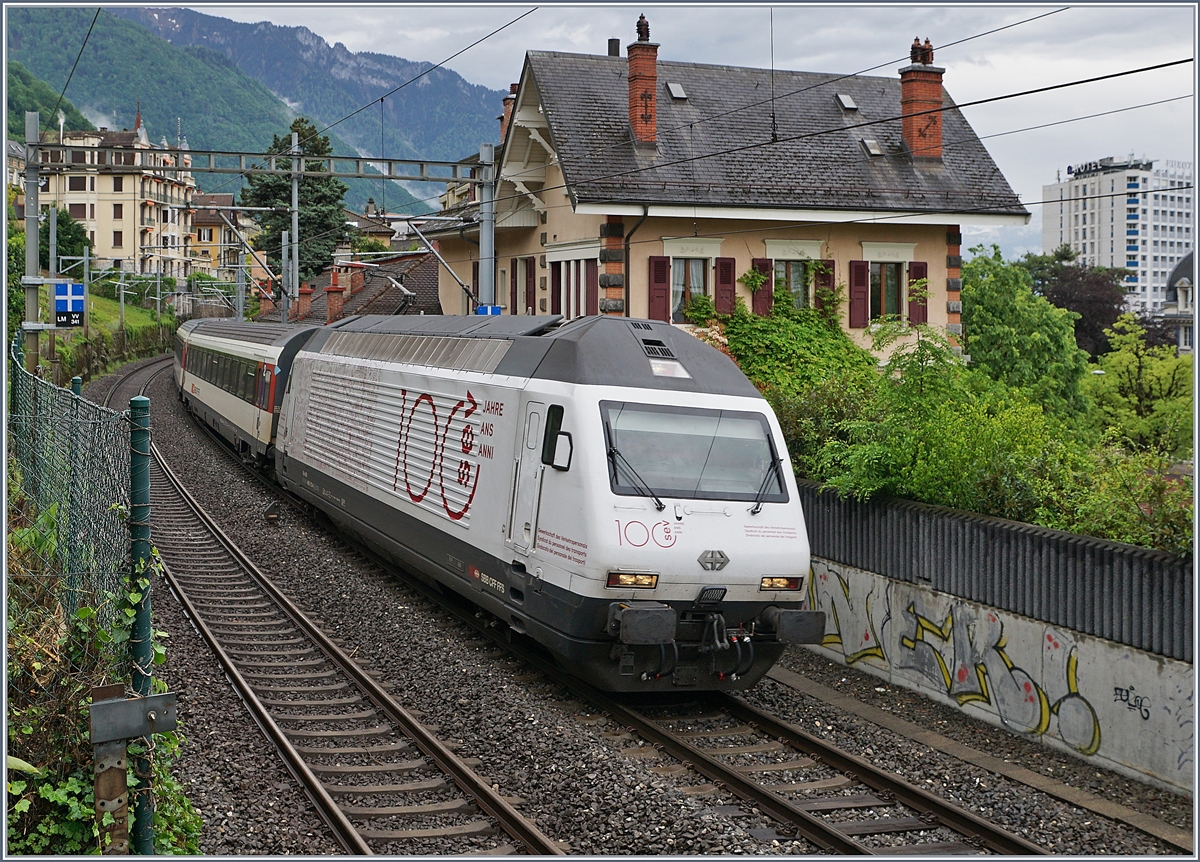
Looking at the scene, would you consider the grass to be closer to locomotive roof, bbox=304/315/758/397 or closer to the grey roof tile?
the grey roof tile

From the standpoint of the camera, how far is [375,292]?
48.7 meters

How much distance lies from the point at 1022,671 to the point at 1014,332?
25.6 metres

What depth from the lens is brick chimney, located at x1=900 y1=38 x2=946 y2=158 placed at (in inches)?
1084

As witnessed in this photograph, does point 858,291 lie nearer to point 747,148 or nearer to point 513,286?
point 747,148

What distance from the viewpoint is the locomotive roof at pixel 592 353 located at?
37.3ft

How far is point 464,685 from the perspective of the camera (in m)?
11.7

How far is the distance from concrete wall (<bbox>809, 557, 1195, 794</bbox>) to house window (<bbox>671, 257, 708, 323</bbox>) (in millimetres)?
12281

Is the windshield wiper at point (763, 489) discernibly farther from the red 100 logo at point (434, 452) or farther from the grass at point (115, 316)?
the grass at point (115, 316)

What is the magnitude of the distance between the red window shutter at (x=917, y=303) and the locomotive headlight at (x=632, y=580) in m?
18.5

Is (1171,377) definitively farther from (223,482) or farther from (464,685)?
(464,685)

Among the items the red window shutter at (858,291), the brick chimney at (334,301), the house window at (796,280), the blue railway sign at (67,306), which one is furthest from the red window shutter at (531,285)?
the brick chimney at (334,301)

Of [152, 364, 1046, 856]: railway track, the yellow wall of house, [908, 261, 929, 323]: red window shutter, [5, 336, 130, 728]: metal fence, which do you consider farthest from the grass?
[152, 364, 1046, 856]: railway track

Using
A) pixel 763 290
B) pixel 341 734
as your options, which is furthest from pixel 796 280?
pixel 341 734

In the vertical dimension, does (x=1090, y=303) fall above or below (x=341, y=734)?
above
